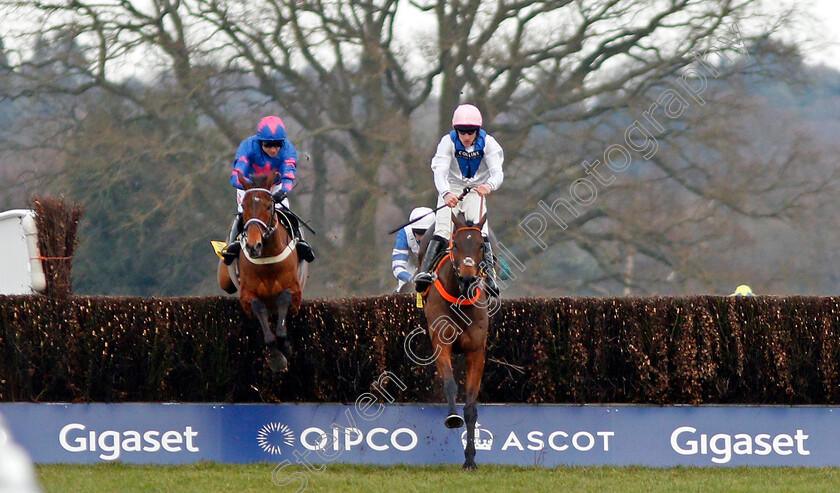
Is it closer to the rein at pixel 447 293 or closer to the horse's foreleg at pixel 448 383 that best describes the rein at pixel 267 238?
the rein at pixel 447 293

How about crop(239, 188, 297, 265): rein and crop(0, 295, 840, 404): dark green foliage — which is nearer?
crop(239, 188, 297, 265): rein

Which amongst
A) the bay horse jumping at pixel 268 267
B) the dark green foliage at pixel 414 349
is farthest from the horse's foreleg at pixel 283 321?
the dark green foliage at pixel 414 349

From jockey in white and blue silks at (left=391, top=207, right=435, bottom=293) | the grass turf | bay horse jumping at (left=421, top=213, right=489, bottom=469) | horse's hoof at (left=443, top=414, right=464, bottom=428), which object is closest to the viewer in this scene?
the grass turf

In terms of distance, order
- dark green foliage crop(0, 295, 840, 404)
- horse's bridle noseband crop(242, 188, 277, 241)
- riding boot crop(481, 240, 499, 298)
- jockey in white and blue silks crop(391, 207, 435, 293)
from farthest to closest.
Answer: jockey in white and blue silks crop(391, 207, 435, 293)
dark green foliage crop(0, 295, 840, 404)
horse's bridle noseband crop(242, 188, 277, 241)
riding boot crop(481, 240, 499, 298)

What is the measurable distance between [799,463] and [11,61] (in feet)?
53.5

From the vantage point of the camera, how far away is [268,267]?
7.71 m

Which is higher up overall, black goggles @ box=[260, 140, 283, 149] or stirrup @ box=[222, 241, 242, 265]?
black goggles @ box=[260, 140, 283, 149]

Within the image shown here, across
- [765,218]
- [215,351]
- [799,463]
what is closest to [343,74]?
[765,218]

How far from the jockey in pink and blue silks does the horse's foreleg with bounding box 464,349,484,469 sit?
1791mm

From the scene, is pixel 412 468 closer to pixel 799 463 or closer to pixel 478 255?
pixel 478 255

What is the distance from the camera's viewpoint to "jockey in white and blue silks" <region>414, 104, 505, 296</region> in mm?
7398

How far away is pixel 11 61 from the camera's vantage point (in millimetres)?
18859

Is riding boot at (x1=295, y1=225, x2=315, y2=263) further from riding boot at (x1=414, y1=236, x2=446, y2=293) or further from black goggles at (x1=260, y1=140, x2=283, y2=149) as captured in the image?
riding boot at (x1=414, y1=236, x2=446, y2=293)

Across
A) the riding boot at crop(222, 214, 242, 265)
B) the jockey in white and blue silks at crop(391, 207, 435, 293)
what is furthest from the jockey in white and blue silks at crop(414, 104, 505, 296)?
the jockey in white and blue silks at crop(391, 207, 435, 293)
